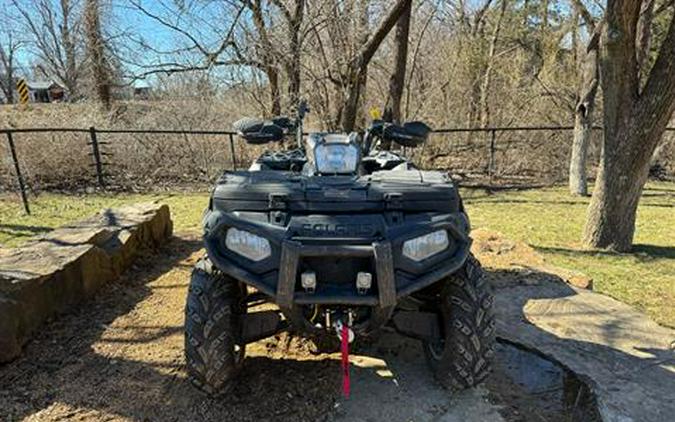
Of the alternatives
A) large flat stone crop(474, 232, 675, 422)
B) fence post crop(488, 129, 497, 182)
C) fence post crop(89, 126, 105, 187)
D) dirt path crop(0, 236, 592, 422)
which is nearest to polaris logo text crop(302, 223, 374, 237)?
dirt path crop(0, 236, 592, 422)

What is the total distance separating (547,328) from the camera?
3.04 m

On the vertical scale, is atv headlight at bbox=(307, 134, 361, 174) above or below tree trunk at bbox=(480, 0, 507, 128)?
below

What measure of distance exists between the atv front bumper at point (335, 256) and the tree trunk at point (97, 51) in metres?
9.98

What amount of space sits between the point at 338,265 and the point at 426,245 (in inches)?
13.9

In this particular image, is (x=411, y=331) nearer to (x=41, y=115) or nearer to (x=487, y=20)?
(x=41, y=115)

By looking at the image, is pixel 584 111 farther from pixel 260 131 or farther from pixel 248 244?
pixel 248 244

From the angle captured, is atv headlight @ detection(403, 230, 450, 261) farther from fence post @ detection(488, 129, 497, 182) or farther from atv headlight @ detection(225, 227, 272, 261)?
Answer: fence post @ detection(488, 129, 497, 182)

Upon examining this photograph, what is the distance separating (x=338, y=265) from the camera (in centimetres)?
191

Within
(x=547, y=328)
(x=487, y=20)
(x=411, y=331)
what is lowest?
(x=547, y=328)

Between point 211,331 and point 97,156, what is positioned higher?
point 97,156

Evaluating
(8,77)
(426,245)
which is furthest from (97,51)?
(8,77)

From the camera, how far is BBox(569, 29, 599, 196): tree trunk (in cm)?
790

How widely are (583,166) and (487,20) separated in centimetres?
642

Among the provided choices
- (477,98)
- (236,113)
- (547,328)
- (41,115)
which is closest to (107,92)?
(41,115)
